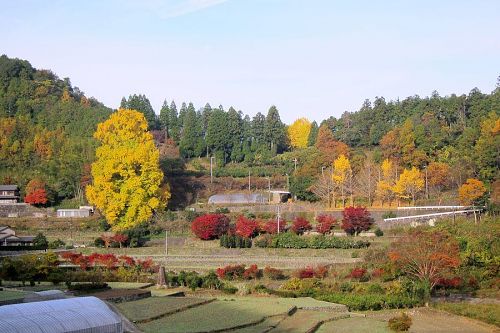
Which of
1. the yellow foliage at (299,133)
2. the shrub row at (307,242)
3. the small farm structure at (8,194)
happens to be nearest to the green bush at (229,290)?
the shrub row at (307,242)

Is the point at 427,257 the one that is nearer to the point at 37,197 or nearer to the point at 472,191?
the point at 472,191

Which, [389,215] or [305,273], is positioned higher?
[389,215]

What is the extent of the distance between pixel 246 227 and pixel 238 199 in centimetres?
1141

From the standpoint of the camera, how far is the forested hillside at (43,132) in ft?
168

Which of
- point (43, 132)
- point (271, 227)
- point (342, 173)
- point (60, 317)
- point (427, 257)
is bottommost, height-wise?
point (60, 317)

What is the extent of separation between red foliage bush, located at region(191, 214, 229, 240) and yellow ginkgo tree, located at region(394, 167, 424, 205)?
12947 millimetres

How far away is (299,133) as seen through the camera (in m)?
70.6

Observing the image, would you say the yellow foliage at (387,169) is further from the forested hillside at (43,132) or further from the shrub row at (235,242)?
the forested hillside at (43,132)

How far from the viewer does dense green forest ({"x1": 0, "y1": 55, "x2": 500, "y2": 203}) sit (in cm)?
5053

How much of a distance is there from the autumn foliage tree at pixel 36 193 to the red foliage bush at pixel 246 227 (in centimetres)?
1604

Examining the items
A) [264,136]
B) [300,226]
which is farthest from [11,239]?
[264,136]

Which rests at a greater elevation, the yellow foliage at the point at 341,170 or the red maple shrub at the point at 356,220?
the yellow foliage at the point at 341,170

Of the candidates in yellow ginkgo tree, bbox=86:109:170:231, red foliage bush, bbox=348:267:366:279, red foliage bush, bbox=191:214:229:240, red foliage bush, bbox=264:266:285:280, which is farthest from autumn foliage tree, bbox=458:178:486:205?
yellow ginkgo tree, bbox=86:109:170:231

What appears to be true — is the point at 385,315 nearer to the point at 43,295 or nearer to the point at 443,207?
the point at 43,295
